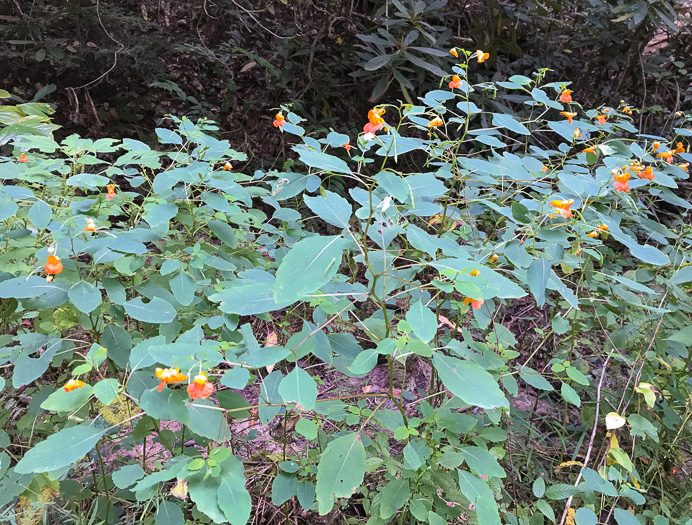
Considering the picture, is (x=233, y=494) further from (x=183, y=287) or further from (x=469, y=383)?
(x=183, y=287)

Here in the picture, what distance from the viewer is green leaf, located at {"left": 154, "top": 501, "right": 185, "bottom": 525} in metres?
0.85

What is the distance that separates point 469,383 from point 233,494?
39 centimetres

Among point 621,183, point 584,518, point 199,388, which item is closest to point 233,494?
point 199,388

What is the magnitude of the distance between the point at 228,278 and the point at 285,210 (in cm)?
29

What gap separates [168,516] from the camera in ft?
2.80

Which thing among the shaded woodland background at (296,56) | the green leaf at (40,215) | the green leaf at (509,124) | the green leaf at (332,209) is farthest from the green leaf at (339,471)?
the shaded woodland background at (296,56)

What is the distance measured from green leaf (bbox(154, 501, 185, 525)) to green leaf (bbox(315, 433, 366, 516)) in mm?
373

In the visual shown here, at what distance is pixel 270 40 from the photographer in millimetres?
3811

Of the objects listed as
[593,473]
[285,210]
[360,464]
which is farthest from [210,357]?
[593,473]

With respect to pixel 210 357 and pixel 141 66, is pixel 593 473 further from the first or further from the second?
pixel 141 66

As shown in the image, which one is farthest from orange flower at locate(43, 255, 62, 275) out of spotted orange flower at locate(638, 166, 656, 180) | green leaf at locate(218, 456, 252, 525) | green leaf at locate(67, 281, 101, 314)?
spotted orange flower at locate(638, 166, 656, 180)

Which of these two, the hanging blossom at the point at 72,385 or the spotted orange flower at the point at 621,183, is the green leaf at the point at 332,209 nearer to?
the hanging blossom at the point at 72,385

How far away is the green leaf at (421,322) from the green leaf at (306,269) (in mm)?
152

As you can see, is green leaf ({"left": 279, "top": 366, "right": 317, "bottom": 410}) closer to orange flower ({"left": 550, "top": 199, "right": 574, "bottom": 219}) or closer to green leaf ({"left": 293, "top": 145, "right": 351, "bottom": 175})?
green leaf ({"left": 293, "top": 145, "right": 351, "bottom": 175})
